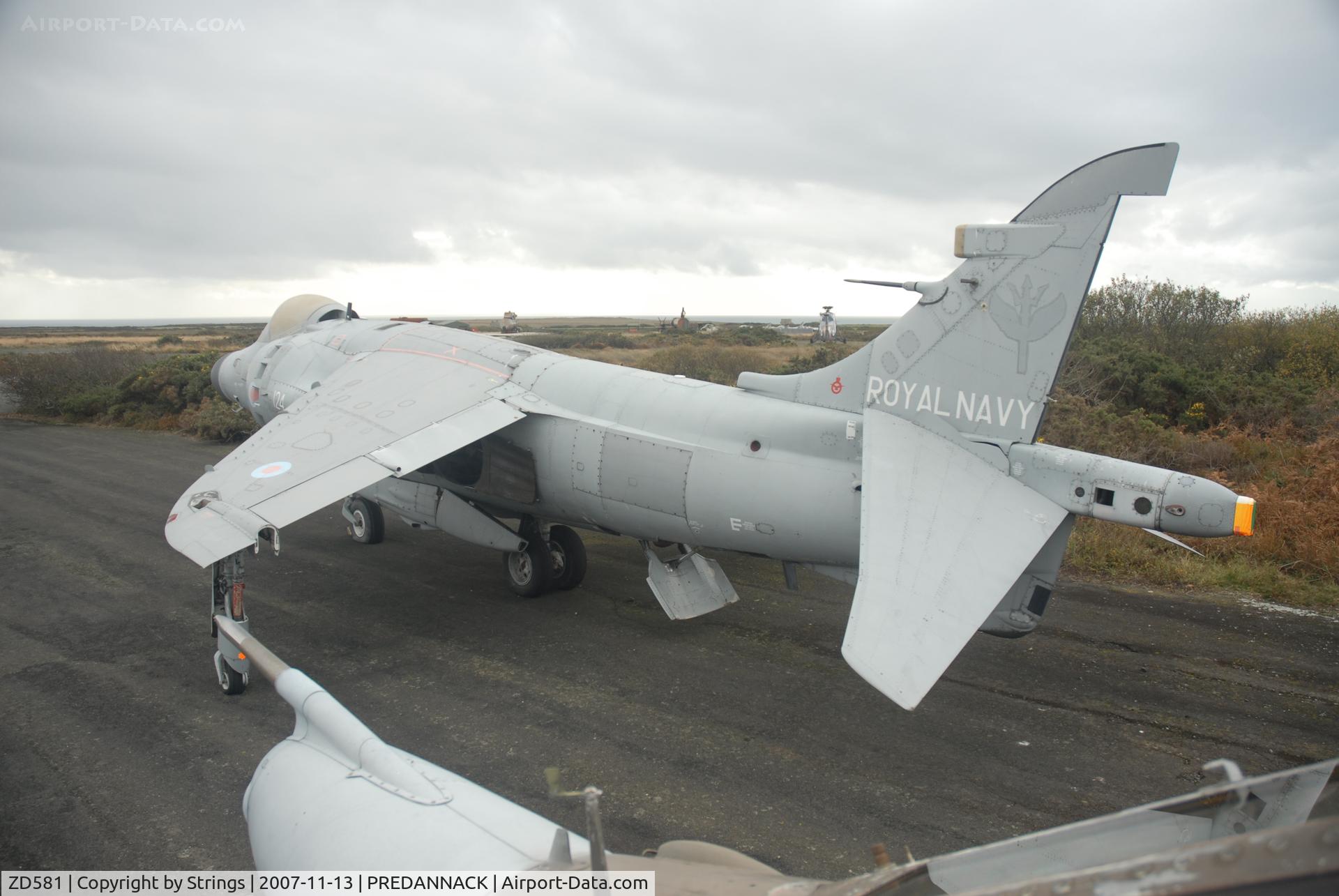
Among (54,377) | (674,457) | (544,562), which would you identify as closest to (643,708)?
(674,457)

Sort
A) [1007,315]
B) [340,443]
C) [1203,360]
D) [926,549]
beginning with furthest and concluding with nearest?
[1203,360] → [340,443] → [1007,315] → [926,549]

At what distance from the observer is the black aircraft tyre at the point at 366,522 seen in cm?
1280

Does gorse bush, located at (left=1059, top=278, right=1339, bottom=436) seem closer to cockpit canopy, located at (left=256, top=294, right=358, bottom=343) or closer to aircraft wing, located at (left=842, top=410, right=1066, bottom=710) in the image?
aircraft wing, located at (left=842, top=410, right=1066, bottom=710)

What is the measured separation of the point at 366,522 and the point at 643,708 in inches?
285

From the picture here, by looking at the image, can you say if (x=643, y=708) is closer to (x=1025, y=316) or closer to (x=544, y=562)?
(x=544, y=562)

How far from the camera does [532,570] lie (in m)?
10.4

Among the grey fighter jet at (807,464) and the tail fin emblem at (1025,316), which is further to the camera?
the tail fin emblem at (1025,316)

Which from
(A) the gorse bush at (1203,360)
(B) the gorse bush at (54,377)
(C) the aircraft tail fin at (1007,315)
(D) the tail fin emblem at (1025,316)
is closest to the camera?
(C) the aircraft tail fin at (1007,315)

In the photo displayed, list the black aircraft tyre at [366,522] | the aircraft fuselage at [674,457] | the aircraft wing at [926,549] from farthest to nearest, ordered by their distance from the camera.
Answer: the black aircraft tyre at [366,522] → the aircraft fuselage at [674,457] → the aircraft wing at [926,549]

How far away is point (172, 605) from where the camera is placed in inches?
398

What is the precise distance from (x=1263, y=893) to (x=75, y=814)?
716 centimetres

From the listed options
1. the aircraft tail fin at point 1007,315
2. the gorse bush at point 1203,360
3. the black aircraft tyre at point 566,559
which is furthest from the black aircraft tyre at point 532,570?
the gorse bush at point 1203,360

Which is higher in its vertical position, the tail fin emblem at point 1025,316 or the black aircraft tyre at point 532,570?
the tail fin emblem at point 1025,316

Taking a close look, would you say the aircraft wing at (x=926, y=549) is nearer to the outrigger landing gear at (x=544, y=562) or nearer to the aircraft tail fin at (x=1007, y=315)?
the aircraft tail fin at (x=1007, y=315)
